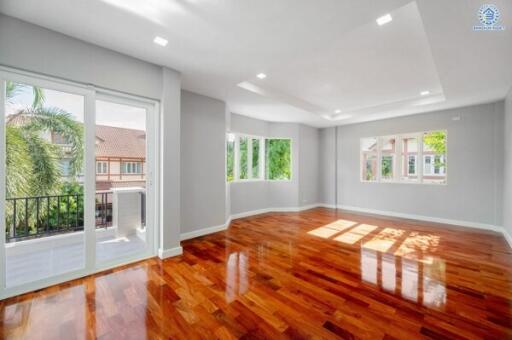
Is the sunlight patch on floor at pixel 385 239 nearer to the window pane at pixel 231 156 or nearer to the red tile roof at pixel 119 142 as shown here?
the window pane at pixel 231 156

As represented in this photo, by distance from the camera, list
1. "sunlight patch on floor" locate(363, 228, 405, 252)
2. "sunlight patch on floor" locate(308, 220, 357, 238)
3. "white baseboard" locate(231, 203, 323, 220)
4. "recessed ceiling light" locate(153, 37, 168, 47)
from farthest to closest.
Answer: "white baseboard" locate(231, 203, 323, 220)
"sunlight patch on floor" locate(308, 220, 357, 238)
"sunlight patch on floor" locate(363, 228, 405, 252)
"recessed ceiling light" locate(153, 37, 168, 47)

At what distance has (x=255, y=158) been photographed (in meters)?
6.41

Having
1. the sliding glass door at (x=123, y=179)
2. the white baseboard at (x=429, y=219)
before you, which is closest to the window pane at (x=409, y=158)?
the white baseboard at (x=429, y=219)

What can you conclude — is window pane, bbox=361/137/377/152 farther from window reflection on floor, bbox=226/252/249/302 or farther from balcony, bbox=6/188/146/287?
balcony, bbox=6/188/146/287

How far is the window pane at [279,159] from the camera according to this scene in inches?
260

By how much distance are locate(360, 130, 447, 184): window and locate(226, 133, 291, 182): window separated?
2327mm

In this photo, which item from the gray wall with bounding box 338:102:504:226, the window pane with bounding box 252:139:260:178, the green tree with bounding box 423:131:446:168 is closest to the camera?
the gray wall with bounding box 338:102:504:226

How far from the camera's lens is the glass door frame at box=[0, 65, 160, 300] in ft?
6.97

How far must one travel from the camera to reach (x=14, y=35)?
6.95 feet

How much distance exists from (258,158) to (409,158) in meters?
4.16

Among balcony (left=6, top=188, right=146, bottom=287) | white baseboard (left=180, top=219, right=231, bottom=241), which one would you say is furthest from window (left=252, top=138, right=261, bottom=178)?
balcony (left=6, top=188, right=146, bottom=287)

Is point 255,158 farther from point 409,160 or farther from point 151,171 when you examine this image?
point 409,160

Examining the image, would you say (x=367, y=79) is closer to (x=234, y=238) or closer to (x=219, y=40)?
(x=219, y=40)

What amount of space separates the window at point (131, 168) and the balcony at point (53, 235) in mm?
277
